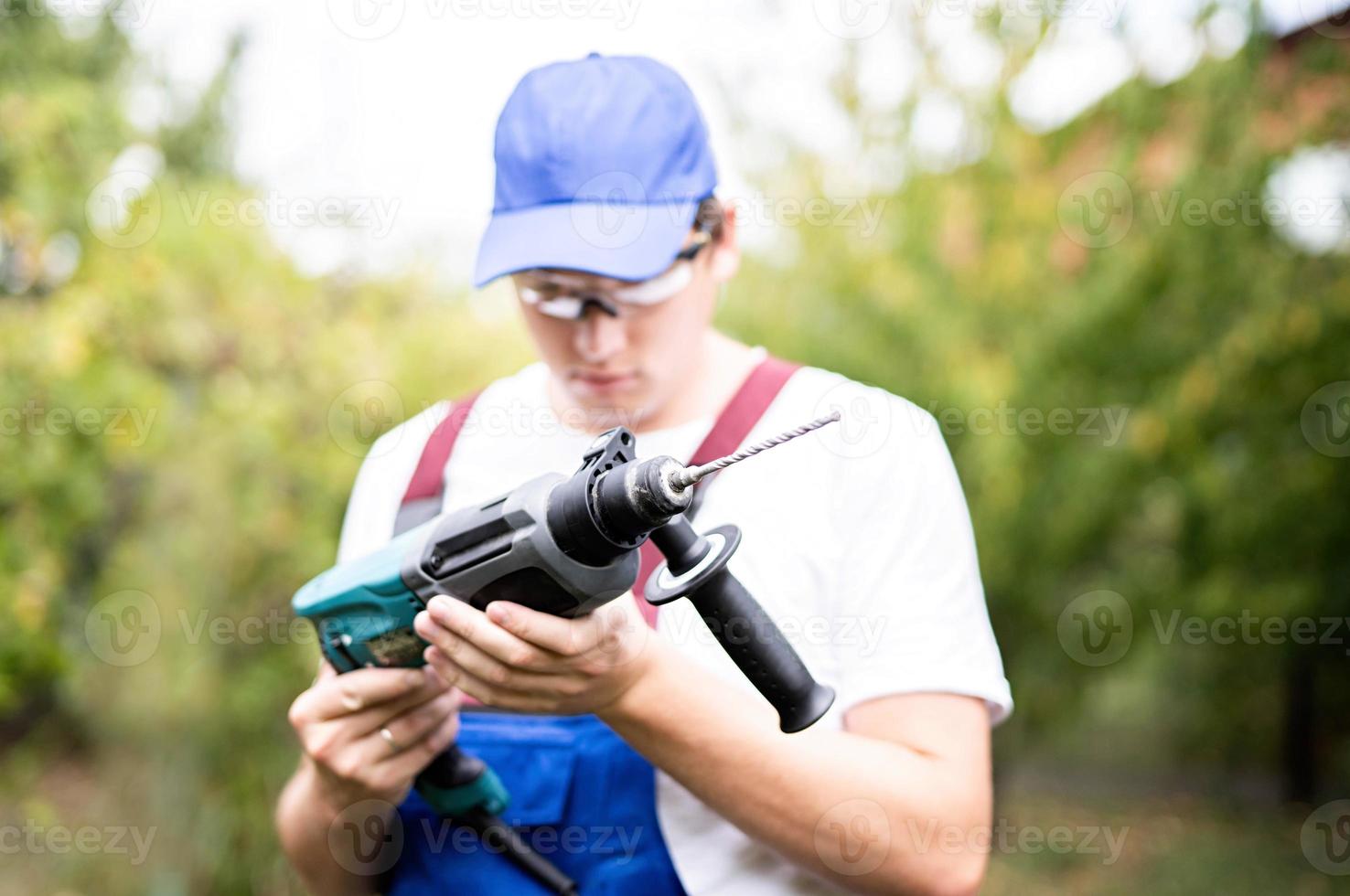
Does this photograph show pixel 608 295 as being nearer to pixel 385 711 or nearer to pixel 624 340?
pixel 624 340

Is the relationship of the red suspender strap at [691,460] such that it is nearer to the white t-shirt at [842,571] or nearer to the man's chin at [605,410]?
the white t-shirt at [842,571]

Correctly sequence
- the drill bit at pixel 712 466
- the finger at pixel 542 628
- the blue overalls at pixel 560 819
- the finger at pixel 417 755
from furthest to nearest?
1. the finger at pixel 417 755
2. the blue overalls at pixel 560 819
3. the finger at pixel 542 628
4. the drill bit at pixel 712 466

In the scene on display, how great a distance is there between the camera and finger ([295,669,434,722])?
177 cm

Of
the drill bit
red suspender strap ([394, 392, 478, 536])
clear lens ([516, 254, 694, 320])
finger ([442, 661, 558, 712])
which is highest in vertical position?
clear lens ([516, 254, 694, 320])

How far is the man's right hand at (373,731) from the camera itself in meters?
1.82

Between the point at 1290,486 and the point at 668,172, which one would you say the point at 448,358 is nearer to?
the point at 668,172

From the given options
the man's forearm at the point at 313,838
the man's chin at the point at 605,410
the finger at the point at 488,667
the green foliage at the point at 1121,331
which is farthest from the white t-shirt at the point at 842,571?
the green foliage at the point at 1121,331

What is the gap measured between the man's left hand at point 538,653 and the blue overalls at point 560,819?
0.22 meters

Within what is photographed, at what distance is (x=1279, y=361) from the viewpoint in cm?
499

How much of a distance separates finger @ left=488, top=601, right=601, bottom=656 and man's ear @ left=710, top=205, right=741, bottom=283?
33.0 inches

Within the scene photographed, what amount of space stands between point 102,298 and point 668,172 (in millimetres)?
2963

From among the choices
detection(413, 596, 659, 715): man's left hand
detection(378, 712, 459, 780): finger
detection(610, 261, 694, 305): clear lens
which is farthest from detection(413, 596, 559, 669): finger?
detection(610, 261, 694, 305): clear lens

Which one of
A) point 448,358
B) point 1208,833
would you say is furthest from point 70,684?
point 1208,833

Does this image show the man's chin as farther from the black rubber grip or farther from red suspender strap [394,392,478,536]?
the black rubber grip
